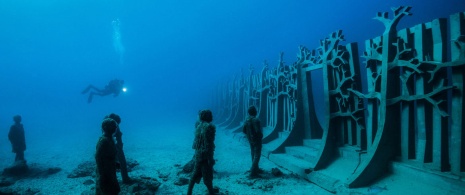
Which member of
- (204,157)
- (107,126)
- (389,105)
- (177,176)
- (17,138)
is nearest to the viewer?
(107,126)

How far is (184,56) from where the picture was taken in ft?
618

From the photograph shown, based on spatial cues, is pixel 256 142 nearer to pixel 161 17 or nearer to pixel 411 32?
pixel 411 32

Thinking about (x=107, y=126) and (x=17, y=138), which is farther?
(x=17, y=138)

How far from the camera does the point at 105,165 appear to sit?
4.95m

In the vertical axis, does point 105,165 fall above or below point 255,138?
above

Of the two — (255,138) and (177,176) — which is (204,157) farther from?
(177,176)

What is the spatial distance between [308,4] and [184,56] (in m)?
88.5

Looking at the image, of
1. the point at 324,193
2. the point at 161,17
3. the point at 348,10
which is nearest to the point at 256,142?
the point at 324,193

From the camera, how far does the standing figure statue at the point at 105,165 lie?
4.92 meters

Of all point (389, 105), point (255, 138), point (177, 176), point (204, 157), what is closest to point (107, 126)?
point (204, 157)

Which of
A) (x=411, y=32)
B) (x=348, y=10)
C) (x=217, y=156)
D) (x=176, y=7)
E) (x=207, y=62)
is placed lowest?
(x=217, y=156)

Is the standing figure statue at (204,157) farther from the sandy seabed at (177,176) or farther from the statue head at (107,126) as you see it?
the statue head at (107,126)

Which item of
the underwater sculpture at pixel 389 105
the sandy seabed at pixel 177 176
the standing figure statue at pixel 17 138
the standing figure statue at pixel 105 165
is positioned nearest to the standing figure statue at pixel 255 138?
the sandy seabed at pixel 177 176

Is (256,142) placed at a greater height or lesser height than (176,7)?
lesser
